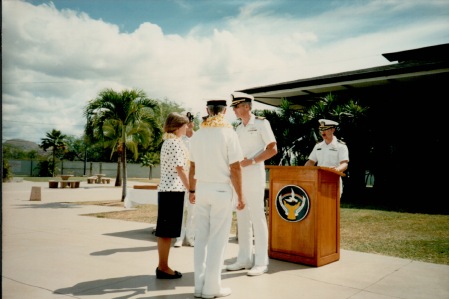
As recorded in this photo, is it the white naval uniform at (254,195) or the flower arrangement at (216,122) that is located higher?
the flower arrangement at (216,122)

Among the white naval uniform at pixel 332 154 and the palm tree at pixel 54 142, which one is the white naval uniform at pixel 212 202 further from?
the palm tree at pixel 54 142

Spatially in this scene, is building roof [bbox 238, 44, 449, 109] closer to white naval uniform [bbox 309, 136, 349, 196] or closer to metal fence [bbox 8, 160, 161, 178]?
white naval uniform [bbox 309, 136, 349, 196]

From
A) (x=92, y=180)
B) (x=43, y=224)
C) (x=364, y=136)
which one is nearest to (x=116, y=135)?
(x=43, y=224)

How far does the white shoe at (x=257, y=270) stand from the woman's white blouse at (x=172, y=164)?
1.28 m

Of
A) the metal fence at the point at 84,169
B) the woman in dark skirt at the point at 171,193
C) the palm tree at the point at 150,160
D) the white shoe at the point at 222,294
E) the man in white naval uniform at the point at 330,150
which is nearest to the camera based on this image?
the white shoe at the point at 222,294

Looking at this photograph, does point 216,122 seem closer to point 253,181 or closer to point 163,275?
point 253,181

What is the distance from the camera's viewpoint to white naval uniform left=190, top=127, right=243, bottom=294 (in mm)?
3287

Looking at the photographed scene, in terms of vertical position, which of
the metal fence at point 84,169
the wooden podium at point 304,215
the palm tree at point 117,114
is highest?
the palm tree at point 117,114

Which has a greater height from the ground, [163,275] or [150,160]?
[150,160]

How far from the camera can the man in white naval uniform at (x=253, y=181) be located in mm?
4234

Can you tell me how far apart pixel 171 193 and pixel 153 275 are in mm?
1029

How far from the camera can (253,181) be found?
168 inches

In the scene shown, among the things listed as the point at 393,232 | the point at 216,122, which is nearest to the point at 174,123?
the point at 216,122

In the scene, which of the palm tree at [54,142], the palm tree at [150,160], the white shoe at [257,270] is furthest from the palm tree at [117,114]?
the palm tree at [54,142]
